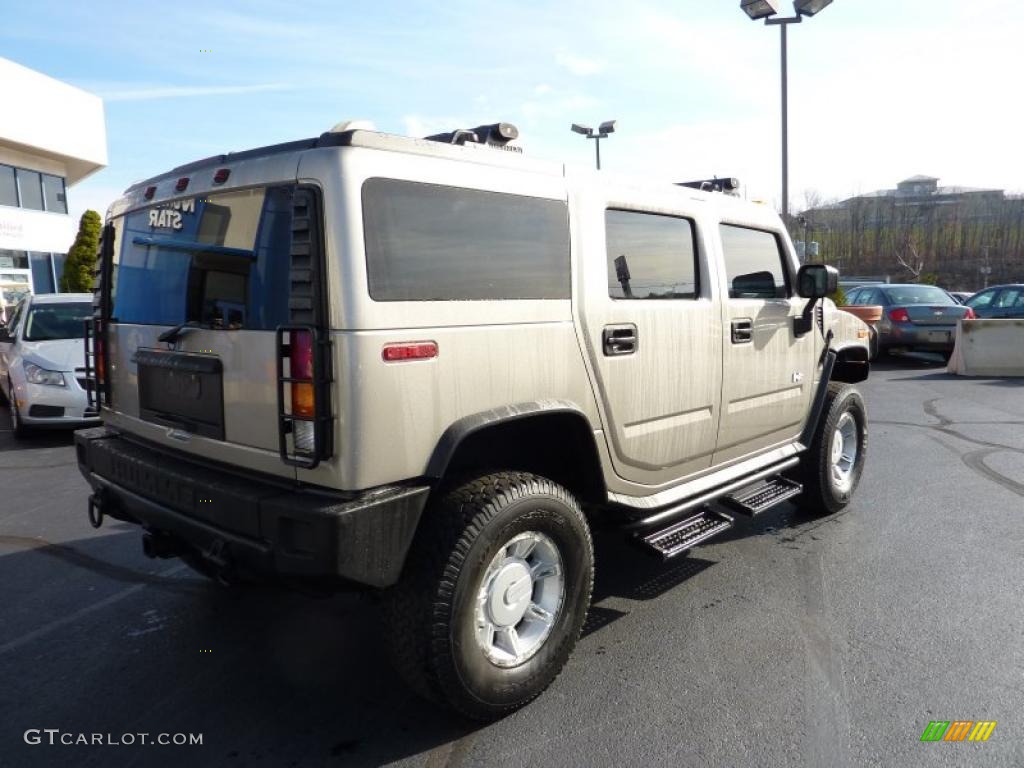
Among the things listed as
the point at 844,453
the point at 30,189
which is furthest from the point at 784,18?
the point at 30,189

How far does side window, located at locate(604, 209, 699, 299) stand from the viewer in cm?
335

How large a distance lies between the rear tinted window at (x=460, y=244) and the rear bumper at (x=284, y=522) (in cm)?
68

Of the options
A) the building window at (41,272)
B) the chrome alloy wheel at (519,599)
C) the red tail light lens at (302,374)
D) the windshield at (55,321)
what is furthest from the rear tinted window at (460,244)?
the building window at (41,272)

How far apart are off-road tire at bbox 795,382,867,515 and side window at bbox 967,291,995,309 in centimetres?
1261

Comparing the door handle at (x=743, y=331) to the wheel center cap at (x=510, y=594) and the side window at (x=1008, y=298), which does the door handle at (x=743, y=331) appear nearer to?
the wheel center cap at (x=510, y=594)

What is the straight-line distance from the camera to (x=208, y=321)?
2.82 metres

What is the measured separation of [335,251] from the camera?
2389mm

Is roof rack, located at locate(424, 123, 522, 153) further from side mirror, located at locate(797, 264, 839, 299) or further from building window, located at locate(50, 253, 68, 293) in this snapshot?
building window, located at locate(50, 253, 68, 293)

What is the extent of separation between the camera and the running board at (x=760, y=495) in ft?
13.5

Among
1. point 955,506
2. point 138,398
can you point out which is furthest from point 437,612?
point 955,506

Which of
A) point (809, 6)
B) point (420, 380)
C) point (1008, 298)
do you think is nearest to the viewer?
point (420, 380)

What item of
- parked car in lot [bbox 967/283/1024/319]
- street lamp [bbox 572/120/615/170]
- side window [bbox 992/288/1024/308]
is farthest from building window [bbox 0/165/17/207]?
side window [bbox 992/288/1024/308]

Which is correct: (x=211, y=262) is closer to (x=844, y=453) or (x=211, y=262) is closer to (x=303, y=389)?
(x=303, y=389)

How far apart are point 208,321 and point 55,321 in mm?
7146
